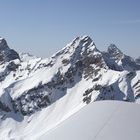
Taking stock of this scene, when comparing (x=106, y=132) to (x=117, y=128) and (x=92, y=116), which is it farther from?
(x=92, y=116)

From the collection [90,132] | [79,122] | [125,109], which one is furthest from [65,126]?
[125,109]

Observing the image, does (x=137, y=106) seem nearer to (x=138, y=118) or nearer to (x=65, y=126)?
(x=138, y=118)

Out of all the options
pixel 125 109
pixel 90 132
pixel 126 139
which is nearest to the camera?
pixel 126 139

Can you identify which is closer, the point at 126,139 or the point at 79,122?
the point at 126,139

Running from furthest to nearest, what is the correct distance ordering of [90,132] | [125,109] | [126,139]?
[125,109], [90,132], [126,139]

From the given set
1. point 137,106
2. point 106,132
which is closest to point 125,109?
point 137,106

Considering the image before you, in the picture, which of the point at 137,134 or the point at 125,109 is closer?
the point at 137,134
